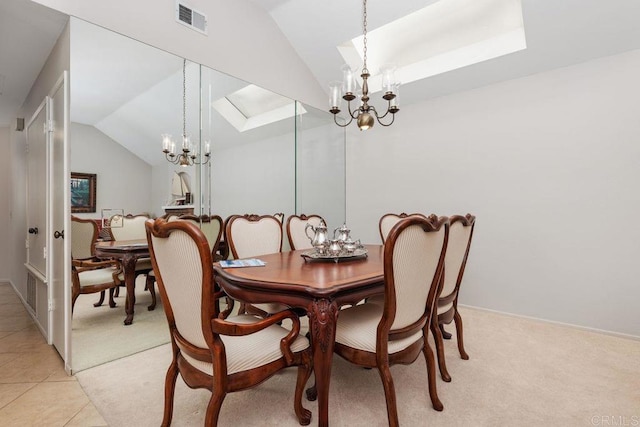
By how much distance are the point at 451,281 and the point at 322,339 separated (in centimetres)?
112

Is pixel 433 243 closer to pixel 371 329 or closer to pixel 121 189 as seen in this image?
pixel 371 329

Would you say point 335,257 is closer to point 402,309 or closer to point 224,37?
point 402,309

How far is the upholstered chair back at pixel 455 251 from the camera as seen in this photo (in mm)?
1860

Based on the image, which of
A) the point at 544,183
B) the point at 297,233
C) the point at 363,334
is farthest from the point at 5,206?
the point at 544,183

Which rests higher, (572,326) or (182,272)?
(182,272)

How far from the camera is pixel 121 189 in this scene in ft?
8.30

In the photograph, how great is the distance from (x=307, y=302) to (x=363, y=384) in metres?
0.91

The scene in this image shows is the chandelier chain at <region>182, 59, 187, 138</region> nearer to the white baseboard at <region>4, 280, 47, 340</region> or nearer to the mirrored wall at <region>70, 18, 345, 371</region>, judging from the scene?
the mirrored wall at <region>70, 18, 345, 371</region>

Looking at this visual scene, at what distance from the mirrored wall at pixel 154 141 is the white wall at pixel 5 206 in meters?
3.36

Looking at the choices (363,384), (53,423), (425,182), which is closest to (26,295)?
(53,423)

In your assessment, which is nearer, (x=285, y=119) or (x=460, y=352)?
(x=460, y=352)

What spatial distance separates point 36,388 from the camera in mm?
1850

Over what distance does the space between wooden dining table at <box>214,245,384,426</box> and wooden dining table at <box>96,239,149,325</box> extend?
1.14m

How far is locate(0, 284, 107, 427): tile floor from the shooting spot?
62.1 inches
